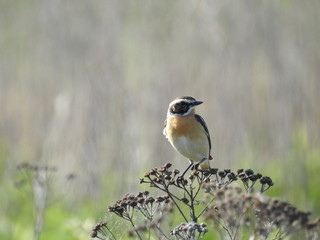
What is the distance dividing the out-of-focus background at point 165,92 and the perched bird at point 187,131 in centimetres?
213

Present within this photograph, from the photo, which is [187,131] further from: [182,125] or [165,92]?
[165,92]

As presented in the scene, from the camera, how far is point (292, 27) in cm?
824

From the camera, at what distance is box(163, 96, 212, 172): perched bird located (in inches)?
190

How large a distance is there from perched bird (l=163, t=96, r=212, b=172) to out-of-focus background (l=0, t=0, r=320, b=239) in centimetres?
213

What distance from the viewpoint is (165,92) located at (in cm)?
841

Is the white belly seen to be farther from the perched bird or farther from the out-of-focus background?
the out-of-focus background

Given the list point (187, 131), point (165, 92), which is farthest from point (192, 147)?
point (165, 92)

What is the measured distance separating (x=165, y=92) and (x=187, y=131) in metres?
3.60

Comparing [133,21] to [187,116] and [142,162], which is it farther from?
[187,116]

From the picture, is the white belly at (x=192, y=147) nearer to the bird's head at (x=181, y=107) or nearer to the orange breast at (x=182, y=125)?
the orange breast at (x=182, y=125)

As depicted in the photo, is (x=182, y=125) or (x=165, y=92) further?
(x=165, y=92)

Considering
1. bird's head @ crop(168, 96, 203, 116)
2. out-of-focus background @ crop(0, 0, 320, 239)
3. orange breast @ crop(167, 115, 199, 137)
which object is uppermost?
out-of-focus background @ crop(0, 0, 320, 239)

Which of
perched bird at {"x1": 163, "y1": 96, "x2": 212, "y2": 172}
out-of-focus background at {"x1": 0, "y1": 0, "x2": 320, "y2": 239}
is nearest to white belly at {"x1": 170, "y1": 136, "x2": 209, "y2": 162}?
perched bird at {"x1": 163, "y1": 96, "x2": 212, "y2": 172}

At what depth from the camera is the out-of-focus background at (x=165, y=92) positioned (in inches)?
292
